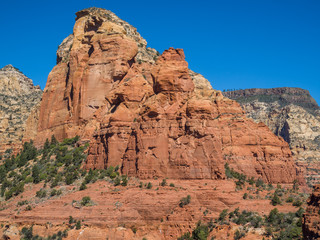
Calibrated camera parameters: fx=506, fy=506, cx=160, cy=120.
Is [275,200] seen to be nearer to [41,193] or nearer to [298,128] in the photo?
[41,193]

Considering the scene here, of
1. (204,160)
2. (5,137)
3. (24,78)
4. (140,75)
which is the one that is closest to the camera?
(204,160)

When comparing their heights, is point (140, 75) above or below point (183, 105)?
above

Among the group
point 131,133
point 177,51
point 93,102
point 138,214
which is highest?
point 177,51

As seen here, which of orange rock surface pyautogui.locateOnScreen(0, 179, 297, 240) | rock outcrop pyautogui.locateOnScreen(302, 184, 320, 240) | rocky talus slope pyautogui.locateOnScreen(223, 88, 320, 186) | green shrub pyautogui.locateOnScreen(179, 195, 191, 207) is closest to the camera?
rock outcrop pyautogui.locateOnScreen(302, 184, 320, 240)

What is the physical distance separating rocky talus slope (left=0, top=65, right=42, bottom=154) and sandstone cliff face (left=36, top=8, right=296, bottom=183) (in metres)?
10.8

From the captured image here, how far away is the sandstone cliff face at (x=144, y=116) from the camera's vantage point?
76.9 metres

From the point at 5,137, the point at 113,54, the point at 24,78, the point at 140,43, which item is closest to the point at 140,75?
the point at 113,54

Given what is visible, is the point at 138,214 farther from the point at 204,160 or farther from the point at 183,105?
the point at 183,105

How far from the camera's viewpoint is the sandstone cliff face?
76875 mm

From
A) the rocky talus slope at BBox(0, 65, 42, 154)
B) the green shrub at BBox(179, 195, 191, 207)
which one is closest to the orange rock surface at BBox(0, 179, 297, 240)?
the green shrub at BBox(179, 195, 191, 207)

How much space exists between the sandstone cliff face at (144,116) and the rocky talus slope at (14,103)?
1084 centimetres

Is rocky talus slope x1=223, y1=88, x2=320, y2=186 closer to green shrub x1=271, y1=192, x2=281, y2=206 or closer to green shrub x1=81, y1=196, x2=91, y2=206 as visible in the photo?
green shrub x1=271, y1=192, x2=281, y2=206

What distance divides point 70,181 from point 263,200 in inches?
1181

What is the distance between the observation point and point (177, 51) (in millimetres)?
86000
